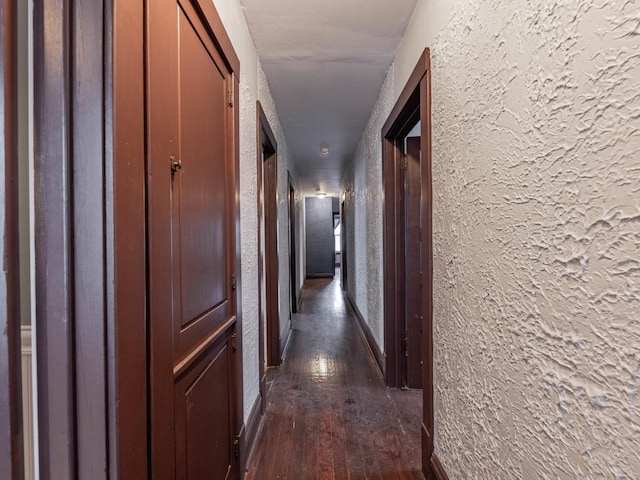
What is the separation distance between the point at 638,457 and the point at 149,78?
1.15m

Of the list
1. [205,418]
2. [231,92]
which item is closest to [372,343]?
[205,418]

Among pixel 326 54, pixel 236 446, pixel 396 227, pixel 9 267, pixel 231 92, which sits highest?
pixel 326 54

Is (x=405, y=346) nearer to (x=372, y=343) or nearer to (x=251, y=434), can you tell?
(x=372, y=343)

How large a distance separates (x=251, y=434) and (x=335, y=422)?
543 millimetres

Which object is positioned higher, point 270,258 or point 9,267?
point 9,267

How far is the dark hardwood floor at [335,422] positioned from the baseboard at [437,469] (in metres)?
0.20

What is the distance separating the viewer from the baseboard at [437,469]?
1.46m

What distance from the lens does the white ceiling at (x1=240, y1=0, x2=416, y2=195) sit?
1.74 meters

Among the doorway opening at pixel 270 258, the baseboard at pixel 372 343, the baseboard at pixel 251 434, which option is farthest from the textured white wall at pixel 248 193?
the baseboard at pixel 372 343

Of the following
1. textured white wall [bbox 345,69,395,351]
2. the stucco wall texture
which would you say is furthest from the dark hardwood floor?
the stucco wall texture

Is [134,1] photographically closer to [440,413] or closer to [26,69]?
[26,69]

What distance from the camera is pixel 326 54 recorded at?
2156 millimetres

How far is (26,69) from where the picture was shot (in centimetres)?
63

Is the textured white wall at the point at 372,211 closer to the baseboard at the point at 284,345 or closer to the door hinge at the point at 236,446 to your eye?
the baseboard at the point at 284,345
